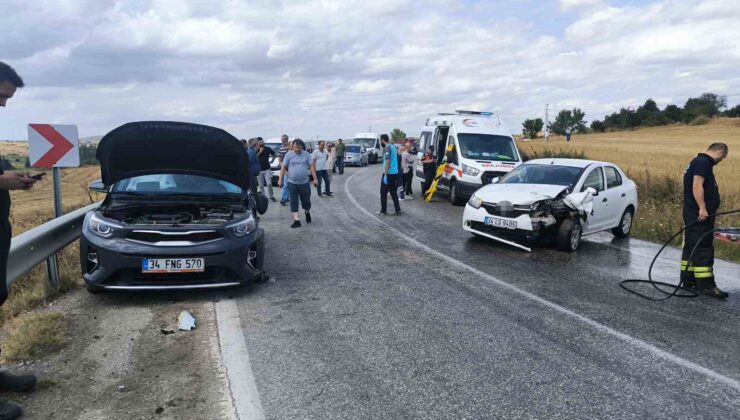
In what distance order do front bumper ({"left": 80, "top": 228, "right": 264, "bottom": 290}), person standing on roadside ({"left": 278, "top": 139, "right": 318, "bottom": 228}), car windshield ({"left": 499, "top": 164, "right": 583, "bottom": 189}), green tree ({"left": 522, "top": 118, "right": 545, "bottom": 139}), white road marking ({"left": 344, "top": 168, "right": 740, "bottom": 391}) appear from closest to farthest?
1. white road marking ({"left": 344, "top": 168, "right": 740, "bottom": 391})
2. front bumper ({"left": 80, "top": 228, "right": 264, "bottom": 290})
3. car windshield ({"left": 499, "top": 164, "right": 583, "bottom": 189})
4. person standing on roadside ({"left": 278, "top": 139, "right": 318, "bottom": 228})
5. green tree ({"left": 522, "top": 118, "right": 545, "bottom": 139})

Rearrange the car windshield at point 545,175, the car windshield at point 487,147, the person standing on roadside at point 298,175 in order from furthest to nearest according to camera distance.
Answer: the car windshield at point 487,147 < the person standing on roadside at point 298,175 < the car windshield at point 545,175

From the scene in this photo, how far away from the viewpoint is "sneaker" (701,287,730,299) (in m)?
6.48

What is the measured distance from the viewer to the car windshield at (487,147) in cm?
1578

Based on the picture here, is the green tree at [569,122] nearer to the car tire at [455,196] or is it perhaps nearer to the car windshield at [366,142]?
the car windshield at [366,142]

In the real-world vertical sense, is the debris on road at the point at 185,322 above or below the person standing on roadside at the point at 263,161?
below

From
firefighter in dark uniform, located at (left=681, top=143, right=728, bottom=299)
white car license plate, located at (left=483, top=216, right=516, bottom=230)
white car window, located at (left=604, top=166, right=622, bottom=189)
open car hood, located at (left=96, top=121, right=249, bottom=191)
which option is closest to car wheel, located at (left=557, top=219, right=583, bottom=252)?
white car license plate, located at (left=483, top=216, right=516, bottom=230)

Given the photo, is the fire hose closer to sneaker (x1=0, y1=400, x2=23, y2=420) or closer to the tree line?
sneaker (x1=0, y1=400, x2=23, y2=420)

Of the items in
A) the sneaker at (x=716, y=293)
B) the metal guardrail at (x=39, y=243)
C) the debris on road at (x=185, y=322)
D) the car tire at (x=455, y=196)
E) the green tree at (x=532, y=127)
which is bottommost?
the sneaker at (x=716, y=293)

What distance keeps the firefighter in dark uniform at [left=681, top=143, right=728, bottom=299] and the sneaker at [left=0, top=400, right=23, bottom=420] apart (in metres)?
6.84

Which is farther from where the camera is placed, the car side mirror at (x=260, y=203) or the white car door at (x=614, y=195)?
the white car door at (x=614, y=195)

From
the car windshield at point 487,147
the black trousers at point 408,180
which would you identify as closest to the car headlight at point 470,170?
the car windshield at point 487,147

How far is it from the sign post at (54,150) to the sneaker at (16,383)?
2.65 meters

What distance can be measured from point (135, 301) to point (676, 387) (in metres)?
4.97

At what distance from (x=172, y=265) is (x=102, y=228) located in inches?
32.1
